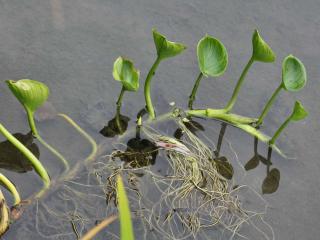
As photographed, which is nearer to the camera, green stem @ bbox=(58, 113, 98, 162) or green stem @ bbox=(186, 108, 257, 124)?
green stem @ bbox=(58, 113, 98, 162)

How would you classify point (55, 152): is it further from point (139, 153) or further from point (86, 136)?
point (139, 153)

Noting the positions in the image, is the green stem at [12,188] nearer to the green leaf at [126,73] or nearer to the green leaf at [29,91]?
the green leaf at [29,91]

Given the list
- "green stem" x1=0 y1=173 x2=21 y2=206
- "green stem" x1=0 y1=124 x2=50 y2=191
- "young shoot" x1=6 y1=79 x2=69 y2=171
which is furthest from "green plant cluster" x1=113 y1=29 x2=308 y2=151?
"green stem" x1=0 y1=173 x2=21 y2=206

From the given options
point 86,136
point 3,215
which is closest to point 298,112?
point 86,136

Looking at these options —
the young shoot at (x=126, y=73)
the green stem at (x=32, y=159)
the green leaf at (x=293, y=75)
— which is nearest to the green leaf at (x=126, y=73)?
the young shoot at (x=126, y=73)

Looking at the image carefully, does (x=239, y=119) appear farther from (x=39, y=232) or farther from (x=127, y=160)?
(x=39, y=232)

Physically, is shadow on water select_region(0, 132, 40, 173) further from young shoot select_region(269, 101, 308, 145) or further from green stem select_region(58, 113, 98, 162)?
young shoot select_region(269, 101, 308, 145)

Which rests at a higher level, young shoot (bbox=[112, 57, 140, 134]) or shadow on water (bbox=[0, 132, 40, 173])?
young shoot (bbox=[112, 57, 140, 134])
